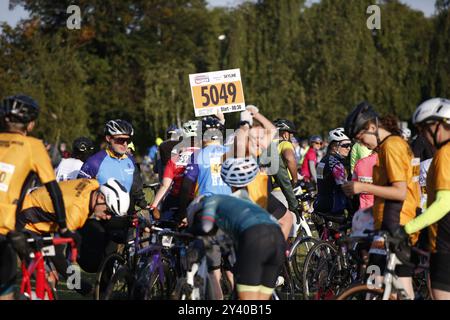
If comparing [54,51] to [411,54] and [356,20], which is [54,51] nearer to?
[356,20]

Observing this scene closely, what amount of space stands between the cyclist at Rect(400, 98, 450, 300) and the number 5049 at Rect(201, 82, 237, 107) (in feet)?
20.9

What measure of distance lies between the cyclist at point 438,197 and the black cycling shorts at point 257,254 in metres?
1.09

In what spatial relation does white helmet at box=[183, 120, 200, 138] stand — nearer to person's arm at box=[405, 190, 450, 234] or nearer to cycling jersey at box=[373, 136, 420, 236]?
cycling jersey at box=[373, 136, 420, 236]

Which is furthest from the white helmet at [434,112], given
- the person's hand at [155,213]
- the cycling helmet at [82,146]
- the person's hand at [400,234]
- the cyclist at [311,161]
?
the cyclist at [311,161]

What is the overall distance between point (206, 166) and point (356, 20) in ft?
123

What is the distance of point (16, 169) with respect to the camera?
731 centimetres

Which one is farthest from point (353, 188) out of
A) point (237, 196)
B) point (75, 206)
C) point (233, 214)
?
point (75, 206)

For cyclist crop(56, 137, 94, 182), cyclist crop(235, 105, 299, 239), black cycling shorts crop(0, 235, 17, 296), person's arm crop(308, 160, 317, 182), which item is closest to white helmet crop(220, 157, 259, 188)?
cyclist crop(235, 105, 299, 239)

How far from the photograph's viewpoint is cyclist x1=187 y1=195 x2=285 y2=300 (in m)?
6.95

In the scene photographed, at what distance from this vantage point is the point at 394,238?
23.4ft

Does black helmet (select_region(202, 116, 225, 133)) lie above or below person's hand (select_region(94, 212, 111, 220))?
above

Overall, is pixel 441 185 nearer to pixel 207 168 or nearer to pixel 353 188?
pixel 353 188

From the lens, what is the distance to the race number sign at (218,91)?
13430 mm
